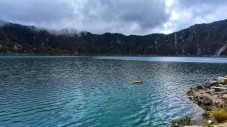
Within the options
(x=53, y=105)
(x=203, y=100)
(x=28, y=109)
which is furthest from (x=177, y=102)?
(x=28, y=109)

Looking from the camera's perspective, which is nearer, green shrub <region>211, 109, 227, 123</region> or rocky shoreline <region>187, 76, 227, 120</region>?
green shrub <region>211, 109, 227, 123</region>

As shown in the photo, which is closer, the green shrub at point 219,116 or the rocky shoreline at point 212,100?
the green shrub at point 219,116

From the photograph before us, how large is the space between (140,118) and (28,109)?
553 inches

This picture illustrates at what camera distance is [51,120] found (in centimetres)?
2938

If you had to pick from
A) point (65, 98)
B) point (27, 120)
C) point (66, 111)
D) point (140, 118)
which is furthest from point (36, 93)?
point (140, 118)

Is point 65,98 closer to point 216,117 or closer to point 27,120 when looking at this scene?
point 27,120

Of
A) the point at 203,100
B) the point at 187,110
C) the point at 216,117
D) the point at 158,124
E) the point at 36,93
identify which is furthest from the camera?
the point at 36,93

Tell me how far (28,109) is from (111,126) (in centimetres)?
1229

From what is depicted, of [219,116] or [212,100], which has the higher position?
[219,116]

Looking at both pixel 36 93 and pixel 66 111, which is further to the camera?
pixel 36 93

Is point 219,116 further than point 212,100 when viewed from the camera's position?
No

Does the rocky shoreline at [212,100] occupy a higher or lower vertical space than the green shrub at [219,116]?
lower

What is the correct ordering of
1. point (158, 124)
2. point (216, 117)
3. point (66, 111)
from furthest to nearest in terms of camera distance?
point (66, 111), point (158, 124), point (216, 117)

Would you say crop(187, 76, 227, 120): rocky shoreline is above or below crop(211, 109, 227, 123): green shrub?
below
